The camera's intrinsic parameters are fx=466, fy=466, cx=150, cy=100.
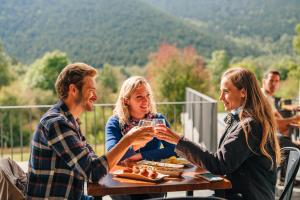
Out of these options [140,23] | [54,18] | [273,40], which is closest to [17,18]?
[54,18]

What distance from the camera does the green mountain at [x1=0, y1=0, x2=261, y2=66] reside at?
2255 cm

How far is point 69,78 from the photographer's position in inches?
72.8

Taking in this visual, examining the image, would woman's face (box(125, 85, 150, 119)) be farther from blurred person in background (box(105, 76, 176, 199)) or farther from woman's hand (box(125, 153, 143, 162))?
woman's hand (box(125, 153, 143, 162))

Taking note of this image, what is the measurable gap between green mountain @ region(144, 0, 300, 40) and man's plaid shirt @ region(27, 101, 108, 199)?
21748 millimetres

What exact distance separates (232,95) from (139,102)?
0.80 meters

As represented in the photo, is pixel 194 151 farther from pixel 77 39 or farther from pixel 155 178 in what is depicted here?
pixel 77 39

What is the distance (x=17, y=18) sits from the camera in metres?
23.1

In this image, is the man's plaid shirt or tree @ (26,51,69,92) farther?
tree @ (26,51,69,92)

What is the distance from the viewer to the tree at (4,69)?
2153 cm

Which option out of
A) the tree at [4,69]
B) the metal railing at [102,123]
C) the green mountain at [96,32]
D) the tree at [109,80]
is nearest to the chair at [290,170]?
the metal railing at [102,123]

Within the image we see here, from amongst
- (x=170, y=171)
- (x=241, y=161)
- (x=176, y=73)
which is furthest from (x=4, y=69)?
(x=241, y=161)

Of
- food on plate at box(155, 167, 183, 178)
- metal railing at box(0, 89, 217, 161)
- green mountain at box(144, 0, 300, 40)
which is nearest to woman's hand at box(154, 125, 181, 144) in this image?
food on plate at box(155, 167, 183, 178)

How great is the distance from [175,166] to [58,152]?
662 mm

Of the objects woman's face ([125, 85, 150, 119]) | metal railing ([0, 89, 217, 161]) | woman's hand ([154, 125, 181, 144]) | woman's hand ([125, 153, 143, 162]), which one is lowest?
metal railing ([0, 89, 217, 161])
